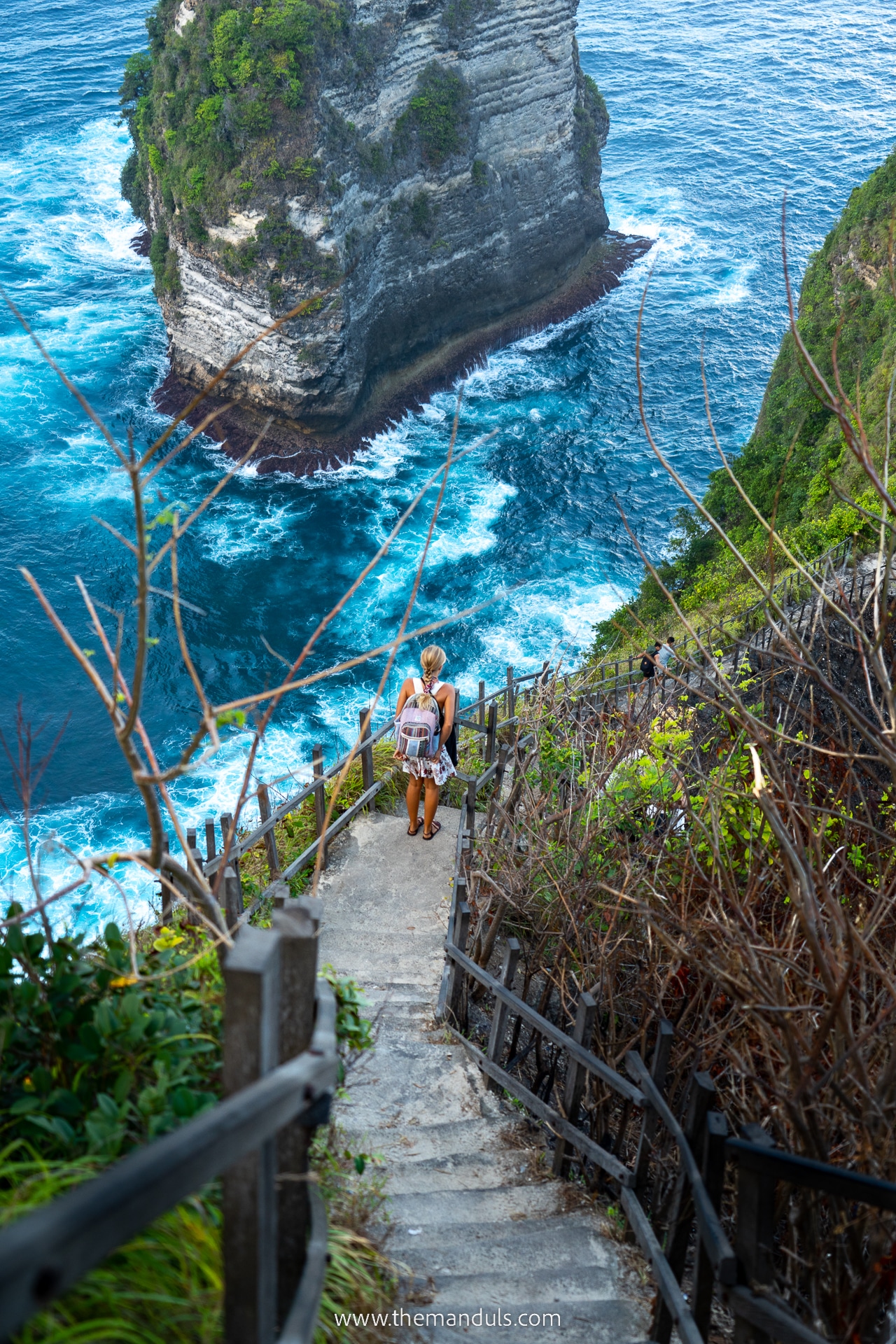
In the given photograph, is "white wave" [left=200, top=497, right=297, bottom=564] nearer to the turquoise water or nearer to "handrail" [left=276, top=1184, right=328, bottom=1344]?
the turquoise water

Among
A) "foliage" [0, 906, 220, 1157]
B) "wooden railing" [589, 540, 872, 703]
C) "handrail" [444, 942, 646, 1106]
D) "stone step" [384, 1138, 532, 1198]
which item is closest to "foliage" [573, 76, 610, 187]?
"wooden railing" [589, 540, 872, 703]

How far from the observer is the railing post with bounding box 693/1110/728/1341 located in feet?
10.3

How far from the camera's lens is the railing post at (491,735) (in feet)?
30.1

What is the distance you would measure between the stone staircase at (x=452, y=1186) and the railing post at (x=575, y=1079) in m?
0.13

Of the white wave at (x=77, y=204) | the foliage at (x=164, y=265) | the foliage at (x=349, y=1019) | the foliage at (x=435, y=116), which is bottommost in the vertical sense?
the foliage at (x=349, y=1019)

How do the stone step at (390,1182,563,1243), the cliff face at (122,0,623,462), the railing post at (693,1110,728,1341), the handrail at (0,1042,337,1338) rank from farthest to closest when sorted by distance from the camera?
the cliff face at (122,0,623,462) → the stone step at (390,1182,563,1243) → the railing post at (693,1110,728,1341) → the handrail at (0,1042,337,1338)

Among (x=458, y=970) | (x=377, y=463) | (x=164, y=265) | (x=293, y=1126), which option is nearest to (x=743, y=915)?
(x=293, y=1126)

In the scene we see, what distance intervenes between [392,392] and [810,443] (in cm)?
1339

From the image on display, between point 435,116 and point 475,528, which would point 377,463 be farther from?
point 435,116

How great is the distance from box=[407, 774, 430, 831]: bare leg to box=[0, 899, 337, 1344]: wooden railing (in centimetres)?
541

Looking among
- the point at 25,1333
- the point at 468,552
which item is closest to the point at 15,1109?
the point at 25,1333

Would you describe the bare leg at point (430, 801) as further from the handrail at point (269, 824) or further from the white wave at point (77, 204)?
the white wave at point (77, 204)

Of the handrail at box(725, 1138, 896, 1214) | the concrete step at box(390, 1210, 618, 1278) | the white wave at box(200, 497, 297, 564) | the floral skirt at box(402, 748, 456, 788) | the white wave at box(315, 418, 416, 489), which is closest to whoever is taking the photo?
the handrail at box(725, 1138, 896, 1214)

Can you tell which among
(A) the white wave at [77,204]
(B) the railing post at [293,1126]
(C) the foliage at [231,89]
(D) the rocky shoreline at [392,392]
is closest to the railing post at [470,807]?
(B) the railing post at [293,1126]
